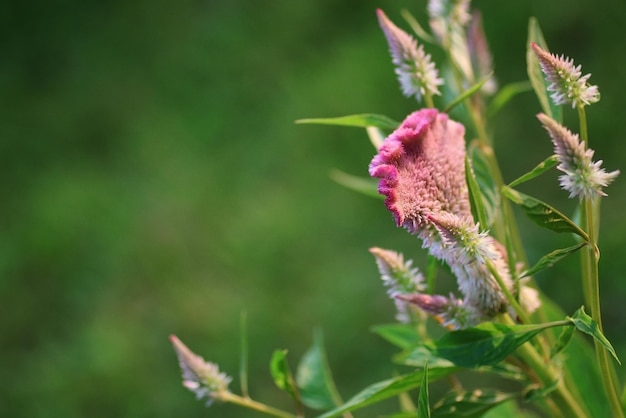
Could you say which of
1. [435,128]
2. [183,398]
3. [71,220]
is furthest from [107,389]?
[435,128]

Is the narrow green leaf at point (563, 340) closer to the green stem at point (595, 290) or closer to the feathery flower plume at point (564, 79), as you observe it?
the green stem at point (595, 290)

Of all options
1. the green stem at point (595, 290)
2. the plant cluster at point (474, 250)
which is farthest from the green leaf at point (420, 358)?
the green stem at point (595, 290)

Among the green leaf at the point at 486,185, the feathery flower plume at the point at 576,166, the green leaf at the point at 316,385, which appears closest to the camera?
the feathery flower plume at the point at 576,166

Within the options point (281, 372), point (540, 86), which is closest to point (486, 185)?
point (540, 86)

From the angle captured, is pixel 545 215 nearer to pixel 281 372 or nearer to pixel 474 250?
pixel 474 250

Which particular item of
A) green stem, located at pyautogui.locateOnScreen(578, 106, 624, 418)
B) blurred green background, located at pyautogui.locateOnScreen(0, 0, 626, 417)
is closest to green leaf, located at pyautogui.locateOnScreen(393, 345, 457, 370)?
green stem, located at pyautogui.locateOnScreen(578, 106, 624, 418)

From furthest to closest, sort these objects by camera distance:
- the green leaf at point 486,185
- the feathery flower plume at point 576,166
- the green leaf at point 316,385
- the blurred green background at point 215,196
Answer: the blurred green background at point 215,196 → the green leaf at point 316,385 → the green leaf at point 486,185 → the feathery flower plume at point 576,166

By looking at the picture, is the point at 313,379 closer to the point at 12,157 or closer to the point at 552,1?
the point at 552,1

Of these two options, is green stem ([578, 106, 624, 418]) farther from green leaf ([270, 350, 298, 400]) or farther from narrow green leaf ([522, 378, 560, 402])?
green leaf ([270, 350, 298, 400])
